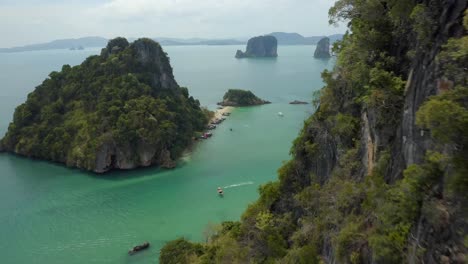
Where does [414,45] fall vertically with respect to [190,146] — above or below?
above

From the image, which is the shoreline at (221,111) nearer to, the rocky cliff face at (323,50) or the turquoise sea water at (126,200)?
the turquoise sea water at (126,200)

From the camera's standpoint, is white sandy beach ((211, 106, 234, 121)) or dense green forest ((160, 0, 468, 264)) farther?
white sandy beach ((211, 106, 234, 121))

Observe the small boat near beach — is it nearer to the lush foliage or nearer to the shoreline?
the shoreline

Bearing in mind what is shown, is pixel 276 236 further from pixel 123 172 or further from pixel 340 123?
pixel 123 172

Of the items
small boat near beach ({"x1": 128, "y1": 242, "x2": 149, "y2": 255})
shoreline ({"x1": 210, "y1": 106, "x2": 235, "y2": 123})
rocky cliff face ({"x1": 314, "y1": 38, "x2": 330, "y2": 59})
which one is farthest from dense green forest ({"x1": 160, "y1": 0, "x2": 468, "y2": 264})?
rocky cliff face ({"x1": 314, "y1": 38, "x2": 330, "y2": 59})

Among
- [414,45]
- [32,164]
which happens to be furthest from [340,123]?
[32,164]

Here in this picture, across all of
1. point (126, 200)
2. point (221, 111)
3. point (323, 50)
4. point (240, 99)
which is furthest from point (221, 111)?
point (323, 50)
